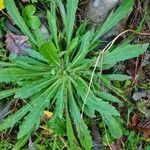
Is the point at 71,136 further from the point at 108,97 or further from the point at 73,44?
the point at 73,44

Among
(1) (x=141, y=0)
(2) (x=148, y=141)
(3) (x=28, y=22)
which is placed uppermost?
(3) (x=28, y=22)

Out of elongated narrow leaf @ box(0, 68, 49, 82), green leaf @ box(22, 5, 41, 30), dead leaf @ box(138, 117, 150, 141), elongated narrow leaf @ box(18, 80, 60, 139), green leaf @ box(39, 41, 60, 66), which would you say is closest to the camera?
green leaf @ box(39, 41, 60, 66)

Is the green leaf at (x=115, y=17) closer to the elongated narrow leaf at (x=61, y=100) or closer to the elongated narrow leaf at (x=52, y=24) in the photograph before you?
the elongated narrow leaf at (x=52, y=24)

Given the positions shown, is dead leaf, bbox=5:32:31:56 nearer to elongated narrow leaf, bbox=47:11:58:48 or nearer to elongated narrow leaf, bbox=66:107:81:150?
elongated narrow leaf, bbox=47:11:58:48

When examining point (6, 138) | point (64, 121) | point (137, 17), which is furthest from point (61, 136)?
point (137, 17)

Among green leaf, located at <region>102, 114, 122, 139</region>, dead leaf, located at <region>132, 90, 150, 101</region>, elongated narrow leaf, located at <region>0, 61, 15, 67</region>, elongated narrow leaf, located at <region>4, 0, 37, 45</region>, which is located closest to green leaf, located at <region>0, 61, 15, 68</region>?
elongated narrow leaf, located at <region>0, 61, 15, 67</region>

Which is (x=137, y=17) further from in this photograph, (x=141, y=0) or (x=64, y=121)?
(x=64, y=121)
